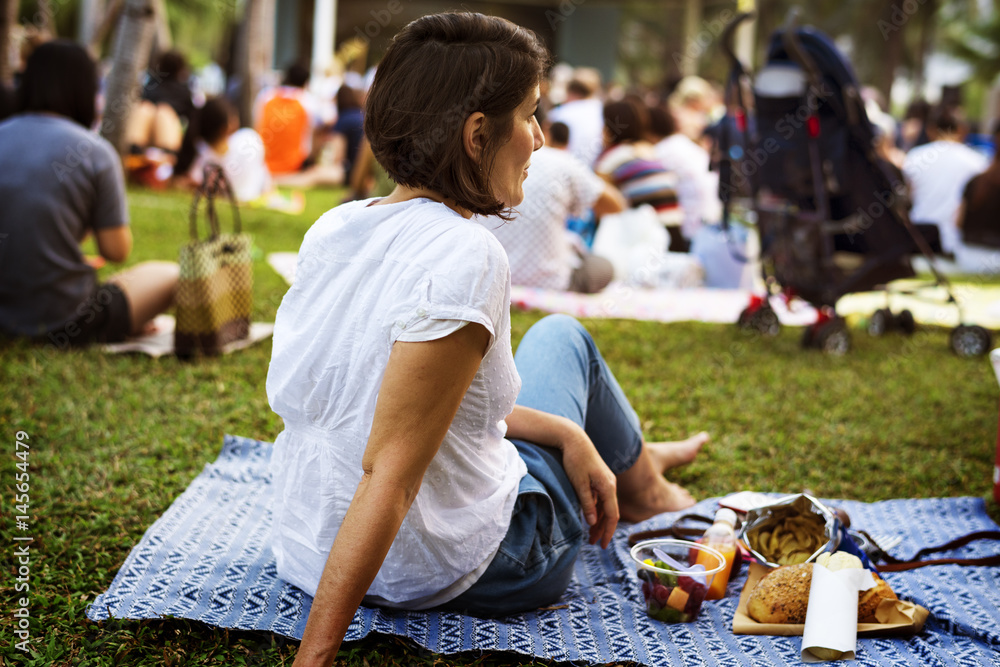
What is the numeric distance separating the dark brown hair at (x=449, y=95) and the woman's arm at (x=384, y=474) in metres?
0.28

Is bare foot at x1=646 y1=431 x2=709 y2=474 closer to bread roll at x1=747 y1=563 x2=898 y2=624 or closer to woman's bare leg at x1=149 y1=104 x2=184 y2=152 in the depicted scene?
bread roll at x1=747 y1=563 x2=898 y2=624

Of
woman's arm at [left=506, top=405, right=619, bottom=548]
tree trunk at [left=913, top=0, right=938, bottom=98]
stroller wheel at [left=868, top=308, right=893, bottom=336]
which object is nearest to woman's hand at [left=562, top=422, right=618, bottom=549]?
woman's arm at [left=506, top=405, right=619, bottom=548]

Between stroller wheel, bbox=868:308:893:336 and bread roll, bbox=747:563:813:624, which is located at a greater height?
bread roll, bbox=747:563:813:624

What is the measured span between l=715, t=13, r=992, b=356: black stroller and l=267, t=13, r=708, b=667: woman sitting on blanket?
3.41 meters

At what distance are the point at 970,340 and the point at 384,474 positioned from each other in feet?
15.3

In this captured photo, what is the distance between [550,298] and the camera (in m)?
5.68

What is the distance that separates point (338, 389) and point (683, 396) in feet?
8.77

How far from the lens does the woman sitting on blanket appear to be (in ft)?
4.42

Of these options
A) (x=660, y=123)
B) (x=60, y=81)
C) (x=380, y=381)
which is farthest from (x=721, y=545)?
(x=660, y=123)

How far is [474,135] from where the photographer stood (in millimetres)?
1445

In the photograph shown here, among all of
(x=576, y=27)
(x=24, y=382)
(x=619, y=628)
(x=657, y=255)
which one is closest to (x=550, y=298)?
(x=657, y=255)

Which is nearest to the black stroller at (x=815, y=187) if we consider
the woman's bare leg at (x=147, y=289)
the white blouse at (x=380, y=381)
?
the woman's bare leg at (x=147, y=289)

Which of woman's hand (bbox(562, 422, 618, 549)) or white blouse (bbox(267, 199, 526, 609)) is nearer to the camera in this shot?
white blouse (bbox(267, 199, 526, 609))

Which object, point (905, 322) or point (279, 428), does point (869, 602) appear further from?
point (905, 322)
